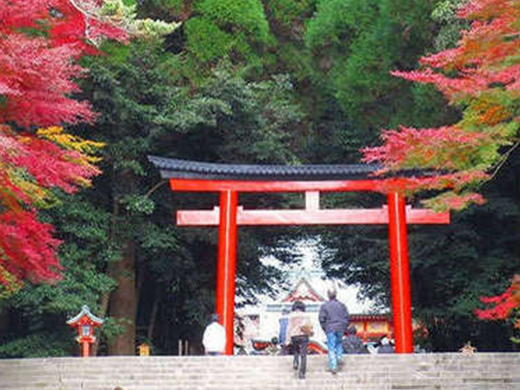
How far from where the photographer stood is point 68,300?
18266 mm

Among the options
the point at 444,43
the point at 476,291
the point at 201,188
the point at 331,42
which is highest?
the point at 331,42

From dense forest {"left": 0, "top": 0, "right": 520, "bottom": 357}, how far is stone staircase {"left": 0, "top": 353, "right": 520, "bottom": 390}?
4.75 meters

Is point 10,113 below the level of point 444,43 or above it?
below

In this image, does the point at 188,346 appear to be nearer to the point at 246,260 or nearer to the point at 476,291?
the point at 246,260

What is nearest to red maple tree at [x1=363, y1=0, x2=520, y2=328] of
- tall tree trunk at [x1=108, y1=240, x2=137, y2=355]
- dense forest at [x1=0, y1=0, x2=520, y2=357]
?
dense forest at [x1=0, y1=0, x2=520, y2=357]

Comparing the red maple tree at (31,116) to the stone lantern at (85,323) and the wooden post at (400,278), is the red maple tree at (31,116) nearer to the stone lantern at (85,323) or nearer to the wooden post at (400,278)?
the stone lantern at (85,323)

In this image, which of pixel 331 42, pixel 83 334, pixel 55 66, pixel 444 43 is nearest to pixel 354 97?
pixel 331 42

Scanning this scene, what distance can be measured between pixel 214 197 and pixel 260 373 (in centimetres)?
913

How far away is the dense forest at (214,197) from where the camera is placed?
19969 millimetres

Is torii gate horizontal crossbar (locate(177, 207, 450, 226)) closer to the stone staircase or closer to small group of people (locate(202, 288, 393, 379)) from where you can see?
the stone staircase

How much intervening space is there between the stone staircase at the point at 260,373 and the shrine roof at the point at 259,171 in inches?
203

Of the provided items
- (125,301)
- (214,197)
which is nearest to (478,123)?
(214,197)

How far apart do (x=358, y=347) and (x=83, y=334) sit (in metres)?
4.89

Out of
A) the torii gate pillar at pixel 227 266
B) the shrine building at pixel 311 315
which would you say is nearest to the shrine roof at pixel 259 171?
the torii gate pillar at pixel 227 266
